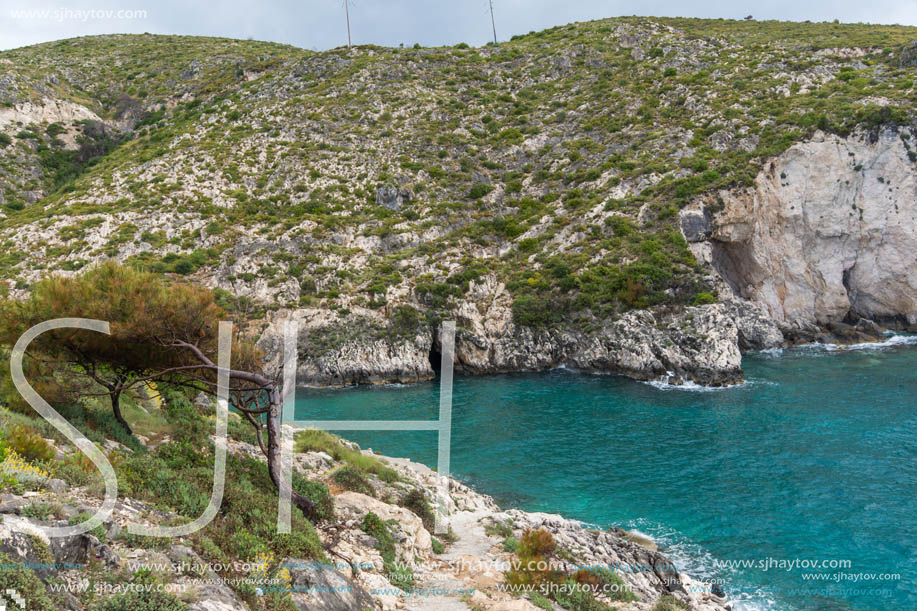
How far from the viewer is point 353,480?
13.1 metres

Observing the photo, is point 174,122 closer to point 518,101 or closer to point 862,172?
point 518,101

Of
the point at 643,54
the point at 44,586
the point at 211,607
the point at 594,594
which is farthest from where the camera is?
the point at 643,54

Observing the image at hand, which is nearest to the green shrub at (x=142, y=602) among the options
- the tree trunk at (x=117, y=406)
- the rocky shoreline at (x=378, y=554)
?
the rocky shoreline at (x=378, y=554)

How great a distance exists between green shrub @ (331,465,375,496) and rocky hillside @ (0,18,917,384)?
26.4 metres

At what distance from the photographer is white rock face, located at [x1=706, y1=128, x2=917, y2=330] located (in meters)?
41.5

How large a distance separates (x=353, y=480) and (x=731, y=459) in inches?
642

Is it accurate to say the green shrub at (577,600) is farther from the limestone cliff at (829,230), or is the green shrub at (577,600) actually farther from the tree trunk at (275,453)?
the limestone cliff at (829,230)

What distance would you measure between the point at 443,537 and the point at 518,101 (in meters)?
66.6

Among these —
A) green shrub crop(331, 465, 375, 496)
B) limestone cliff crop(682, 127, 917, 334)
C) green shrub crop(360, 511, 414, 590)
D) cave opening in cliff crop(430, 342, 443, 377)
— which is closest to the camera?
green shrub crop(360, 511, 414, 590)

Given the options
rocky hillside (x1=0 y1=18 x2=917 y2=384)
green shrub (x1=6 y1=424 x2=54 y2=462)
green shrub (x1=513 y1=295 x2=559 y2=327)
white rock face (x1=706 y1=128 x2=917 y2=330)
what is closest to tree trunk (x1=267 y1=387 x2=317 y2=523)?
green shrub (x1=6 y1=424 x2=54 y2=462)

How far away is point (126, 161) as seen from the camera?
2157 inches

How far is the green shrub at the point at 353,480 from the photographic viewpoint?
12.8 meters

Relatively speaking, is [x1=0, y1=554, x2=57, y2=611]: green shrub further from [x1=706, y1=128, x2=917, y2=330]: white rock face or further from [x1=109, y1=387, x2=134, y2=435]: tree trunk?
[x1=706, y1=128, x2=917, y2=330]: white rock face

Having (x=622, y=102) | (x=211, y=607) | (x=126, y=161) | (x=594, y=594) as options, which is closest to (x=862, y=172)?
(x=622, y=102)
